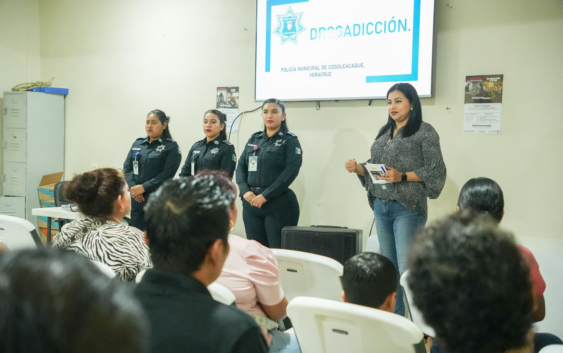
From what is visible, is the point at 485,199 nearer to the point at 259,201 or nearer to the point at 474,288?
the point at 474,288

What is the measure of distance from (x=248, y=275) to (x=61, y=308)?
126 cm

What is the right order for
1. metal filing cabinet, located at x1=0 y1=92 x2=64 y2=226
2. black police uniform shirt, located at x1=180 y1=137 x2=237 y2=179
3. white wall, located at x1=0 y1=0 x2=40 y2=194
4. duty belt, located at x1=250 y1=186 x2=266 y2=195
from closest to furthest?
duty belt, located at x1=250 y1=186 x2=266 y2=195 < black police uniform shirt, located at x1=180 y1=137 x2=237 y2=179 < metal filing cabinet, located at x1=0 y1=92 x2=64 y2=226 < white wall, located at x1=0 y1=0 x2=40 y2=194

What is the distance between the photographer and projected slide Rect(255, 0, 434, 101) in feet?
12.1

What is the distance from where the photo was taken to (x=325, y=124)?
4.24 meters

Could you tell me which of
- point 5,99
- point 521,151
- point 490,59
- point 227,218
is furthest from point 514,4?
point 5,99

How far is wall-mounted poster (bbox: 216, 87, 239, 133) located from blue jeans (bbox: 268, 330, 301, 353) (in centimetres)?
321

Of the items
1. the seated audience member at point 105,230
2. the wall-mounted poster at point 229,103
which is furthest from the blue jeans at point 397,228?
the wall-mounted poster at point 229,103

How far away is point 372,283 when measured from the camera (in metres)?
1.58

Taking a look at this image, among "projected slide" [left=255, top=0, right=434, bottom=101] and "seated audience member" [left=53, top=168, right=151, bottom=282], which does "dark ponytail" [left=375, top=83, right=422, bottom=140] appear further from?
"seated audience member" [left=53, top=168, right=151, bottom=282]

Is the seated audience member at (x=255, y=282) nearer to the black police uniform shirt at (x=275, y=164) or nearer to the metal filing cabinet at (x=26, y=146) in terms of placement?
the black police uniform shirt at (x=275, y=164)

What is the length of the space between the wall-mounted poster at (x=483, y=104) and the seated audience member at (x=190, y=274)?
3.07 metres

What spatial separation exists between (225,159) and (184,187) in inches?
126

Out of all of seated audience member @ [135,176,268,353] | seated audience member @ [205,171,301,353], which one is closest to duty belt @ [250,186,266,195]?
seated audience member @ [205,171,301,353]

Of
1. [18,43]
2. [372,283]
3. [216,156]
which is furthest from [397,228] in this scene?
[18,43]
